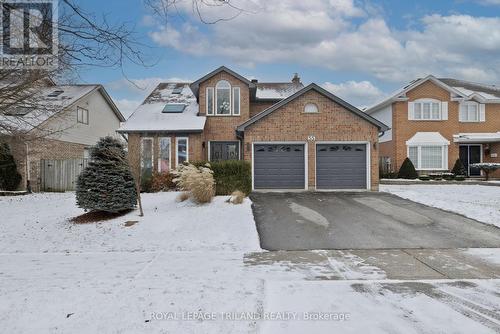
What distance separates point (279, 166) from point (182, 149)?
6077 millimetres

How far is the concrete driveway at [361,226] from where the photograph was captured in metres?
8.86

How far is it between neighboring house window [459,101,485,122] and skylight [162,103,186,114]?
60.4 ft

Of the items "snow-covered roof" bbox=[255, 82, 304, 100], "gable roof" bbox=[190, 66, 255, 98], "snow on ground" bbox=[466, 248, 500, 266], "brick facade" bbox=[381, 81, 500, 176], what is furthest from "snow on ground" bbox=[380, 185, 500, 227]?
"gable roof" bbox=[190, 66, 255, 98]

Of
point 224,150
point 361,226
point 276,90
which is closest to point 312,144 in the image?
point 224,150

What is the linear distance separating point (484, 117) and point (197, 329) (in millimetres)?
26615

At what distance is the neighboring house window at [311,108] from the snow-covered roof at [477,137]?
1226 cm

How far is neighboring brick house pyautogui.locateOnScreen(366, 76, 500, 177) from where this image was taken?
23.8 m

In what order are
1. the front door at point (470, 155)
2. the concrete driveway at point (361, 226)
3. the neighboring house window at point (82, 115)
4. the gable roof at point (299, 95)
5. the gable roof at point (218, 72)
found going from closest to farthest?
the concrete driveway at point (361, 226)
the gable roof at point (299, 95)
the gable roof at point (218, 72)
the neighboring house window at point (82, 115)
the front door at point (470, 155)

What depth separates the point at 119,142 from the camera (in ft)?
42.1

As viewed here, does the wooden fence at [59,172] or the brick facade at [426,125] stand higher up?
Answer: the brick facade at [426,125]

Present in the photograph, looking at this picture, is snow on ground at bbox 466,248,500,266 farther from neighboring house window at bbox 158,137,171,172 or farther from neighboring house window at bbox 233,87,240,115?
neighboring house window at bbox 158,137,171,172

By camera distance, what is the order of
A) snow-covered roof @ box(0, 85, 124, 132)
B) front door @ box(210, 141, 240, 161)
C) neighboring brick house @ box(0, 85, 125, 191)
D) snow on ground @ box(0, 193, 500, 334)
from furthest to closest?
front door @ box(210, 141, 240, 161) → neighboring brick house @ box(0, 85, 125, 191) → snow-covered roof @ box(0, 85, 124, 132) → snow on ground @ box(0, 193, 500, 334)

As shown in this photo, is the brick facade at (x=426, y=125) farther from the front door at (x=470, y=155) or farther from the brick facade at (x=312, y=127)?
the brick facade at (x=312, y=127)

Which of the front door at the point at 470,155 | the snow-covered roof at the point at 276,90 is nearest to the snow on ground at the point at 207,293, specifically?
the snow-covered roof at the point at 276,90
